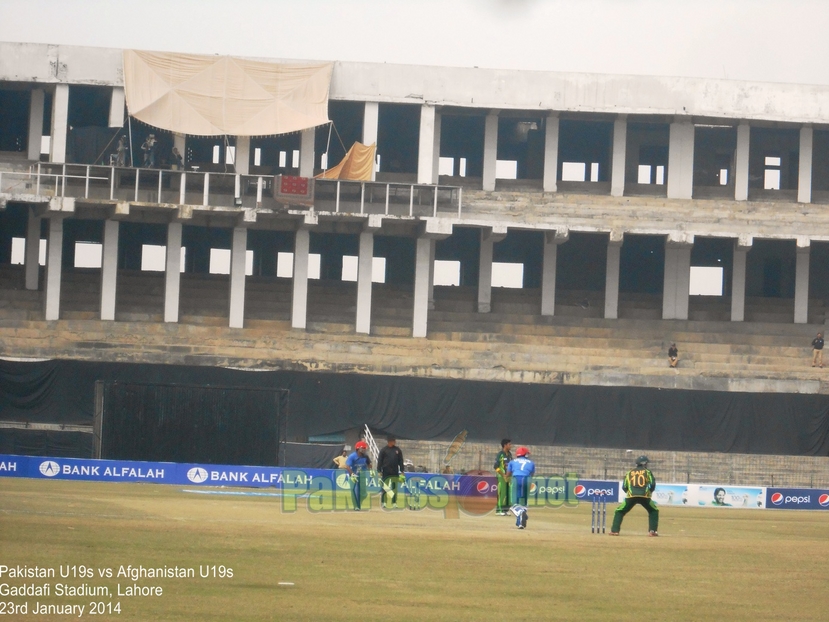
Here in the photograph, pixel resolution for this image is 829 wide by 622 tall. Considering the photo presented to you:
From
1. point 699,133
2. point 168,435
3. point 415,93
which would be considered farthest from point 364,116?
point 168,435

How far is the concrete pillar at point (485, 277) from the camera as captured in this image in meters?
57.1

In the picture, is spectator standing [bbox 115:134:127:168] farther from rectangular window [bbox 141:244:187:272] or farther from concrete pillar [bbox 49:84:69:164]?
rectangular window [bbox 141:244:187:272]

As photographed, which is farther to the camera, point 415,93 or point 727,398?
point 415,93

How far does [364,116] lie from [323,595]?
140ft

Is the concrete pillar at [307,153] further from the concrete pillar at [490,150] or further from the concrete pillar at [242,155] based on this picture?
the concrete pillar at [490,150]

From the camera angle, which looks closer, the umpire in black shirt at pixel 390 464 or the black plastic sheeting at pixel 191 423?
the umpire in black shirt at pixel 390 464

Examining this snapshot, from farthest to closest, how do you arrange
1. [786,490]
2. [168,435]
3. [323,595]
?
[786,490], [168,435], [323,595]

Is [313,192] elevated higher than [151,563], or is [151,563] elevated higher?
[313,192]

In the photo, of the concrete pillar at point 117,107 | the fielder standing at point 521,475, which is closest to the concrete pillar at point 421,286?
the concrete pillar at point 117,107

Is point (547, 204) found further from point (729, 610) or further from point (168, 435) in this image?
point (729, 610)

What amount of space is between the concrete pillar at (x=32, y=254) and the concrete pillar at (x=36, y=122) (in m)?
3.22

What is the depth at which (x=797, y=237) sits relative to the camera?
2167 inches

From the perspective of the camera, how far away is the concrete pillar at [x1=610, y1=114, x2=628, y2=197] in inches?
2223

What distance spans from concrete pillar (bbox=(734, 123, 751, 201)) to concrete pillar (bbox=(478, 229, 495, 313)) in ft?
39.0
